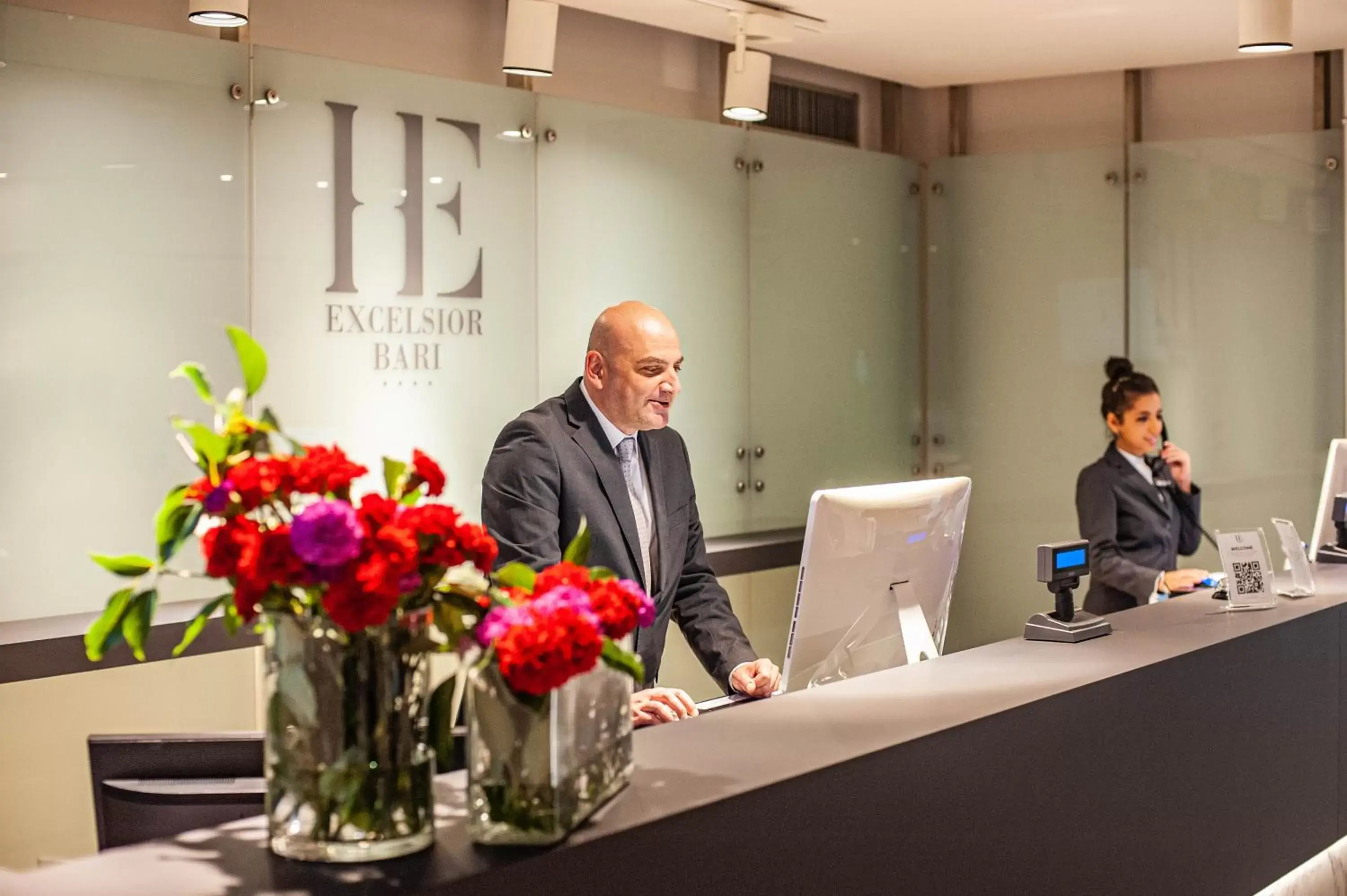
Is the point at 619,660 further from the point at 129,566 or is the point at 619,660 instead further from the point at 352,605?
the point at 129,566

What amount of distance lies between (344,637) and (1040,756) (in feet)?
4.34

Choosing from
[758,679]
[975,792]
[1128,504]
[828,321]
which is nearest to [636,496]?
[758,679]

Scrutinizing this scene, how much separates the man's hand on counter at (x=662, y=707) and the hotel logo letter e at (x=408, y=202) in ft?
7.80

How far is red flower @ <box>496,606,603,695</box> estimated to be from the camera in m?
1.43

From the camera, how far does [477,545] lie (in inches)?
58.7

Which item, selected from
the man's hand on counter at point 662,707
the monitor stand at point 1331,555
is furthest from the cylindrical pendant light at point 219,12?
the monitor stand at point 1331,555

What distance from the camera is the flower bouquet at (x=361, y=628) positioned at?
4.55ft

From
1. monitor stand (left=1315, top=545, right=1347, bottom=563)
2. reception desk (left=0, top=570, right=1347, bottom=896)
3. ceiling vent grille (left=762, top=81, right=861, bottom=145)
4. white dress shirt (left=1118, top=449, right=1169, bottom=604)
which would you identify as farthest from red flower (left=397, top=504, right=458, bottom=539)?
ceiling vent grille (left=762, top=81, right=861, bottom=145)

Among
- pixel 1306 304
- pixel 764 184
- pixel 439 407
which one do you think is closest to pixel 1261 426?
pixel 1306 304

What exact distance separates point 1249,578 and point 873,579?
108 cm

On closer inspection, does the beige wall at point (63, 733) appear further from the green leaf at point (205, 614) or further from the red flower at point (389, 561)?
the red flower at point (389, 561)

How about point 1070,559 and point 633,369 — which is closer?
point 1070,559

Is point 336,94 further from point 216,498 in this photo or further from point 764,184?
point 216,498

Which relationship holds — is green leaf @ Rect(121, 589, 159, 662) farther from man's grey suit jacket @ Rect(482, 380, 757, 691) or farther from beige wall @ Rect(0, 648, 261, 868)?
beige wall @ Rect(0, 648, 261, 868)
